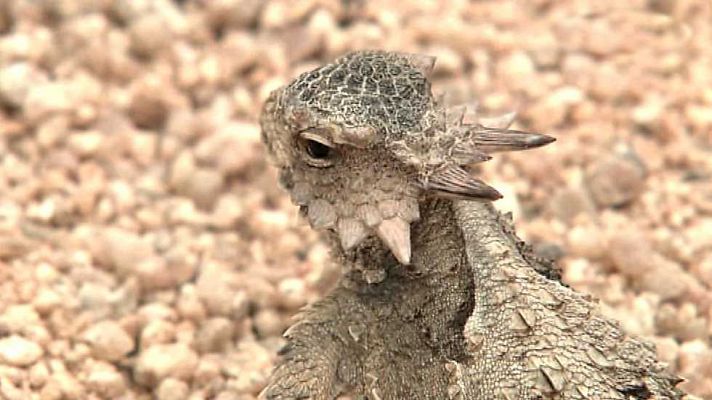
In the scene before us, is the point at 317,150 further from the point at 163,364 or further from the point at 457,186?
the point at 163,364

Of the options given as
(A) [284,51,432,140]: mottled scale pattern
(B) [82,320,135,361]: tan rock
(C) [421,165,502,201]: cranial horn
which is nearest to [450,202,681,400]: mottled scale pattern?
(C) [421,165,502,201]: cranial horn

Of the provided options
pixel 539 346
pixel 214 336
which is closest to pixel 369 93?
pixel 539 346

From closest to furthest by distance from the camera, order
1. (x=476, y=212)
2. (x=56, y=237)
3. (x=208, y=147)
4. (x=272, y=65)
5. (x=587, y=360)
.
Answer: (x=587, y=360) < (x=476, y=212) < (x=56, y=237) < (x=208, y=147) < (x=272, y=65)

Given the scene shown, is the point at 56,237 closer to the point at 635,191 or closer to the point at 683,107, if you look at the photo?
the point at 635,191

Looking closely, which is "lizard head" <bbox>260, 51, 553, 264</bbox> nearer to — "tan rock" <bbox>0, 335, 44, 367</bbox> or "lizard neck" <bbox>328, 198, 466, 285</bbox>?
"lizard neck" <bbox>328, 198, 466, 285</bbox>

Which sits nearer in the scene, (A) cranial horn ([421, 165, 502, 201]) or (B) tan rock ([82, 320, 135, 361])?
(A) cranial horn ([421, 165, 502, 201])

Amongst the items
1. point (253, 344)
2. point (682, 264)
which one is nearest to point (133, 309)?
point (253, 344)
